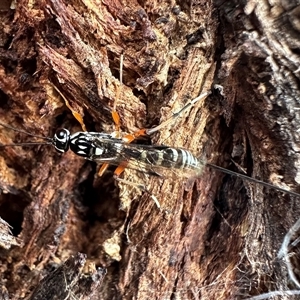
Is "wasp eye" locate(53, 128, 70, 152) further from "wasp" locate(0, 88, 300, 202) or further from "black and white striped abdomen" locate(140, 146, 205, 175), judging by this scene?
A: "black and white striped abdomen" locate(140, 146, 205, 175)

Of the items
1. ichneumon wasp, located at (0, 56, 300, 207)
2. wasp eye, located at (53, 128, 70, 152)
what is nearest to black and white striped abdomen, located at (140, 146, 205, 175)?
ichneumon wasp, located at (0, 56, 300, 207)

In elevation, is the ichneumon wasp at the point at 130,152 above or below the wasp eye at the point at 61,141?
above

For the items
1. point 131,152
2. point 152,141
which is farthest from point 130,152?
point 152,141

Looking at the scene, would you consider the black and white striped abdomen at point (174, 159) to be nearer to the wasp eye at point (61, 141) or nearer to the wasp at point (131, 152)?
the wasp at point (131, 152)

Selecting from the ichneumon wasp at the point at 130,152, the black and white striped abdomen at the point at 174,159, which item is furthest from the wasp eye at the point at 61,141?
the black and white striped abdomen at the point at 174,159

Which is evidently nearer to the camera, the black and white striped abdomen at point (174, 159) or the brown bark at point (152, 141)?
the brown bark at point (152, 141)
